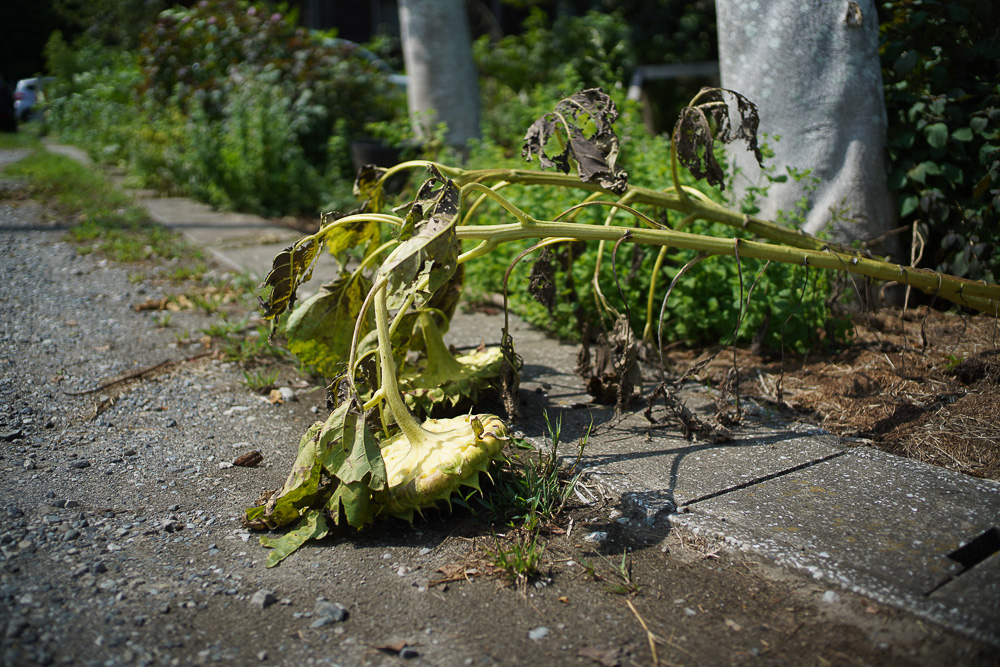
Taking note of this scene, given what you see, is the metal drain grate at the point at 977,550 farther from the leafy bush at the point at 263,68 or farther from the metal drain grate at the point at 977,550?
the leafy bush at the point at 263,68

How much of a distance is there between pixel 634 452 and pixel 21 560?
160 centimetres

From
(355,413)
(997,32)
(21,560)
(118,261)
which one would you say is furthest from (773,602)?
(118,261)

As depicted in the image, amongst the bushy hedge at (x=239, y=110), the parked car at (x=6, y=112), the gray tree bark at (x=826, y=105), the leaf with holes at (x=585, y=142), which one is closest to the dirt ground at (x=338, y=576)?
the gray tree bark at (x=826, y=105)

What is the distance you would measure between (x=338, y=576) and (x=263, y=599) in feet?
0.57

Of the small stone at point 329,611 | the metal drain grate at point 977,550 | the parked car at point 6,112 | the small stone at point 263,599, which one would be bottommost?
the metal drain grate at point 977,550

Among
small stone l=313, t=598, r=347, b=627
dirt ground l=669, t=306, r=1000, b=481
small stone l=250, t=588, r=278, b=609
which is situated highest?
dirt ground l=669, t=306, r=1000, b=481

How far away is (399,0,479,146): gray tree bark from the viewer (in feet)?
20.0

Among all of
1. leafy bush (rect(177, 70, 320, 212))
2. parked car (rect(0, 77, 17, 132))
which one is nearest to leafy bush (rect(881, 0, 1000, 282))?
leafy bush (rect(177, 70, 320, 212))

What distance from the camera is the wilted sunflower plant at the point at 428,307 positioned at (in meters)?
1.80

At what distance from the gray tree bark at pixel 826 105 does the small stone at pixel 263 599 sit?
102 inches

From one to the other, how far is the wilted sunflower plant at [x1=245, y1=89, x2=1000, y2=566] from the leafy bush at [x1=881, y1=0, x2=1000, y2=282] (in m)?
0.68

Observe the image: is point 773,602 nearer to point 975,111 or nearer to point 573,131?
point 573,131

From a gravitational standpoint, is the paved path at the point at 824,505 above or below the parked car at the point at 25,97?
below

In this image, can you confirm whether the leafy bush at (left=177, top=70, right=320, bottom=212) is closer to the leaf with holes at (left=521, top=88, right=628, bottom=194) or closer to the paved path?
the leaf with holes at (left=521, top=88, right=628, bottom=194)
